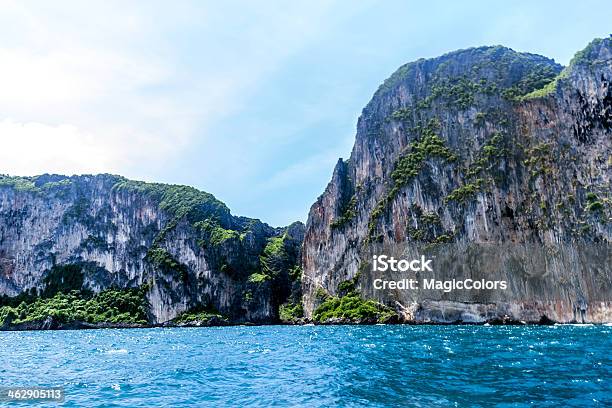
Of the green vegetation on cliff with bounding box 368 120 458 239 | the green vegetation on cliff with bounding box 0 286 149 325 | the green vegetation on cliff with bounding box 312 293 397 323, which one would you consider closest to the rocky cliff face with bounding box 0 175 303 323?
the green vegetation on cliff with bounding box 0 286 149 325

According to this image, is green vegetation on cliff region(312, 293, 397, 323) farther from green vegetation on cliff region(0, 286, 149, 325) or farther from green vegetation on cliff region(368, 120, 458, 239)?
green vegetation on cliff region(0, 286, 149, 325)

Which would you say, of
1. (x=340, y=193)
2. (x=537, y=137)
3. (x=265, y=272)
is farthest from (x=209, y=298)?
(x=537, y=137)

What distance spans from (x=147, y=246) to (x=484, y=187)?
353 feet

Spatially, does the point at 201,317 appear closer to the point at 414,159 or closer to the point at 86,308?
the point at 86,308

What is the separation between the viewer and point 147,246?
15812 centimetres

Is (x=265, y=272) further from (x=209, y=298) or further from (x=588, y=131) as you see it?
(x=588, y=131)

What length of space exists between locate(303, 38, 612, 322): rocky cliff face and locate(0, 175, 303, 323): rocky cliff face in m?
22.0

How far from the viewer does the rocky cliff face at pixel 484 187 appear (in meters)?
90.7

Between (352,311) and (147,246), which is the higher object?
(147,246)

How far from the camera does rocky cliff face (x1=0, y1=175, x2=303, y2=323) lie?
145 meters

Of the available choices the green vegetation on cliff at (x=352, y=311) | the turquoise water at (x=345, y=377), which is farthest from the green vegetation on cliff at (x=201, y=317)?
the turquoise water at (x=345, y=377)

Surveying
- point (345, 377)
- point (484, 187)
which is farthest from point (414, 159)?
point (345, 377)

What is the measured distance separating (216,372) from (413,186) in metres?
96.3

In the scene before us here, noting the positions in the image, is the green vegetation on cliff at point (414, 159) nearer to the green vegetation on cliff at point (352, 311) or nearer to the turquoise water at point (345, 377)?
the green vegetation on cliff at point (352, 311)
